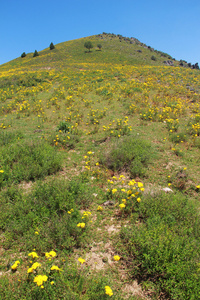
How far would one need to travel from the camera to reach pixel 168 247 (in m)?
2.76

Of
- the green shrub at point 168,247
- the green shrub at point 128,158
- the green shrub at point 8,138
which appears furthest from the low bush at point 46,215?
the green shrub at point 8,138

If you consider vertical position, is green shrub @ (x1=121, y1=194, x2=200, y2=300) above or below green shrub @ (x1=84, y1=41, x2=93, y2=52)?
below

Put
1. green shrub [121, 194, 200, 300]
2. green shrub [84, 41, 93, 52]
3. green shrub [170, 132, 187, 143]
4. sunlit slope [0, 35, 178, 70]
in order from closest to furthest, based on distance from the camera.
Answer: green shrub [121, 194, 200, 300]
green shrub [170, 132, 187, 143]
sunlit slope [0, 35, 178, 70]
green shrub [84, 41, 93, 52]

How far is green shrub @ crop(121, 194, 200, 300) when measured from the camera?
2.43m

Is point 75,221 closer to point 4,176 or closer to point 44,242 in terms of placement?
point 44,242

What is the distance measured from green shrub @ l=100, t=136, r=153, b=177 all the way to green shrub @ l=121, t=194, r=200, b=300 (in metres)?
1.68

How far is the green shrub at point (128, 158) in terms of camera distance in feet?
17.8

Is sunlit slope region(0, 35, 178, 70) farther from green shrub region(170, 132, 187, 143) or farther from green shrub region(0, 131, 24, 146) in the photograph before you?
green shrub region(170, 132, 187, 143)

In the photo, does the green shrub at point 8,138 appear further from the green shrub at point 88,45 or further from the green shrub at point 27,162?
the green shrub at point 88,45

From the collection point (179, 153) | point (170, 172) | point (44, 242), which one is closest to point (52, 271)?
point (44, 242)

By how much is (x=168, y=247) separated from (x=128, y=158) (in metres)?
3.27

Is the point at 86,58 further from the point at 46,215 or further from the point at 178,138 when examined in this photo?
the point at 46,215

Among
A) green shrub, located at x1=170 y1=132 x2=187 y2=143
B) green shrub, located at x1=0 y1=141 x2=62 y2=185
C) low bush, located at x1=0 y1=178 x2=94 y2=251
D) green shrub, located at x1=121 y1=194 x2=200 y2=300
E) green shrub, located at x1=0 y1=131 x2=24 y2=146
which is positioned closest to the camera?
green shrub, located at x1=121 y1=194 x2=200 y2=300

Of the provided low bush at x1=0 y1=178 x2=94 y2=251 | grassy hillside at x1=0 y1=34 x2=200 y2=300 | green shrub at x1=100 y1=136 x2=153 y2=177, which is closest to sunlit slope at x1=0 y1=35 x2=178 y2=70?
grassy hillside at x1=0 y1=34 x2=200 y2=300
